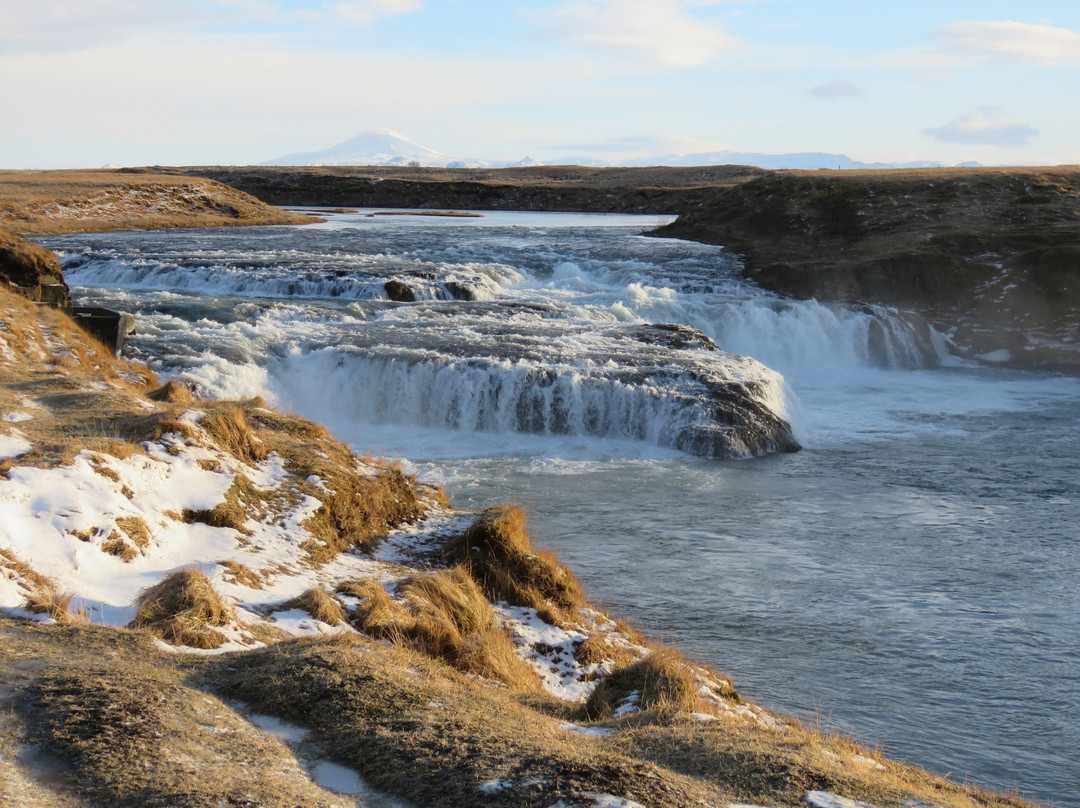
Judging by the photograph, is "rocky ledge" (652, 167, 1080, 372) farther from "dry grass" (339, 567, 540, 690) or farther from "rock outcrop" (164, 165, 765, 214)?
"rock outcrop" (164, 165, 765, 214)

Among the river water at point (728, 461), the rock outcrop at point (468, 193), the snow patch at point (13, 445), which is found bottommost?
the river water at point (728, 461)

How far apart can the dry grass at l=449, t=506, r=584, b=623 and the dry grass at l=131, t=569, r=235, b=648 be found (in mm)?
3425

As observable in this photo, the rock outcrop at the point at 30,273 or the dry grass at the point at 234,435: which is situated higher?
the rock outcrop at the point at 30,273

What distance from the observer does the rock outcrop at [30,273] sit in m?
19.0

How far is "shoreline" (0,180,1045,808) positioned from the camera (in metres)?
4.90

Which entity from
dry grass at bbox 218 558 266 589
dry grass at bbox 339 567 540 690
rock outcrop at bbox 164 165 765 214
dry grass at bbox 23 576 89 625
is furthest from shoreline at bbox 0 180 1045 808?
rock outcrop at bbox 164 165 765 214

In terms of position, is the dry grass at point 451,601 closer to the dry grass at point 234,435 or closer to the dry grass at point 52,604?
the dry grass at point 234,435

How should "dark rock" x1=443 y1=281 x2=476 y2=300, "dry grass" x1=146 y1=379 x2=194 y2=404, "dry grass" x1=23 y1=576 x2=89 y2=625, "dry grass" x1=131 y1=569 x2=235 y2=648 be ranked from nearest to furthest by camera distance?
"dry grass" x1=23 y1=576 x2=89 y2=625
"dry grass" x1=131 y1=569 x2=235 y2=648
"dry grass" x1=146 y1=379 x2=194 y2=404
"dark rock" x1=443 y1=281 x2=476 y2=300

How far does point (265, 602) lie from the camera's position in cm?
813

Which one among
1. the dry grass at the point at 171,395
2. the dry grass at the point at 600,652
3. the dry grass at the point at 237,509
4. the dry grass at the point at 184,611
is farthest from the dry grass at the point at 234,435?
the dry grass at the point at 600,652

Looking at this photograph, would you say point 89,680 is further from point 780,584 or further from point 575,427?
point 575,427

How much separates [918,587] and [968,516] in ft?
13.3

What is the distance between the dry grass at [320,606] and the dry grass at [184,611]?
798mm

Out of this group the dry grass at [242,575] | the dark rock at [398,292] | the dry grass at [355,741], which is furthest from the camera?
the dark rock at [398,292]
